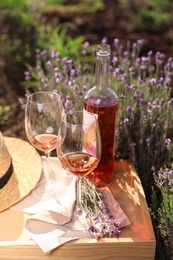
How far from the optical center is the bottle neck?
1888mm

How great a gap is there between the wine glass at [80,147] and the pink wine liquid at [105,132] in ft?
0.58

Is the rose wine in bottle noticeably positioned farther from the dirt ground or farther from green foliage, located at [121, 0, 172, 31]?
green foliage, located at [121, 0, 172, 31]

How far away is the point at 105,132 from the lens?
2004mm

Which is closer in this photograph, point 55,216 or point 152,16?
point 55,216

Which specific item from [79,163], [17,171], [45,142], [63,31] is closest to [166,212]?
[79,163]

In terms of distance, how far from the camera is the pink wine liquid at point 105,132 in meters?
1.98

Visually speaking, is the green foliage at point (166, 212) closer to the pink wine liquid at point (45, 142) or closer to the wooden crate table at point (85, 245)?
the wooden crate table at point (85, 245)

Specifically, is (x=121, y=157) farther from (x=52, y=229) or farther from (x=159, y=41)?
(x=159, y=41)

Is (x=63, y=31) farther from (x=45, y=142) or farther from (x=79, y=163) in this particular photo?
(x=79, y=163)

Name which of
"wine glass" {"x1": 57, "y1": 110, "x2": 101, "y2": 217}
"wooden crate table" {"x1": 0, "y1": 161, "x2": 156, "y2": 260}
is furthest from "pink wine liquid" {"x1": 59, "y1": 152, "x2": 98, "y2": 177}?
"wooden crate table" {"x1": 0, "y1": 161, "x2": 156, "y2": 260}

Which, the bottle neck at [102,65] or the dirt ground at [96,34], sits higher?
the bottle neck at [102,65]

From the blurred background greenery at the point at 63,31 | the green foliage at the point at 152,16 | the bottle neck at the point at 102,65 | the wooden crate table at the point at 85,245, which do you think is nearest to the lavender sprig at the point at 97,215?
the wooden crate table at the point at 85,245

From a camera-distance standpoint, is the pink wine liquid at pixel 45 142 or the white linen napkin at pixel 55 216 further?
the pink wine liquid at pixel 45 142

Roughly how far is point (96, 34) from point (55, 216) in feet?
9.77
